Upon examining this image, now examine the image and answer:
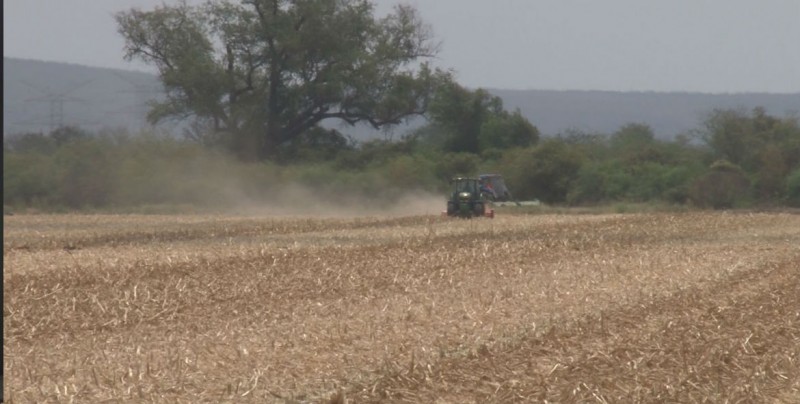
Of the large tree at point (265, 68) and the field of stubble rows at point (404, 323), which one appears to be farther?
the large tree at point (265, 68)

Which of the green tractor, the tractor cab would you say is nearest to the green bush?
the tractor cab

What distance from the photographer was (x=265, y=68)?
217ft

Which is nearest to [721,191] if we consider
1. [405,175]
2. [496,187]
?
[496,187]

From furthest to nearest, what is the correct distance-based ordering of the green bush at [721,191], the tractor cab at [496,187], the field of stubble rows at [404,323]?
1. the green bush at [721,191]
2. the tractor cab at [496,187]
3. the field of stubble rows at [404,323]

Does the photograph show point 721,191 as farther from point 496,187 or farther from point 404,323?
point 404,323

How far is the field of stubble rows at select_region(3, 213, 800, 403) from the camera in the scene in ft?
29.3

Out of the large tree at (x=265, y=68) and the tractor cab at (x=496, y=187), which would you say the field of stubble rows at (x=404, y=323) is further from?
the large tree at (x=265, y=68)

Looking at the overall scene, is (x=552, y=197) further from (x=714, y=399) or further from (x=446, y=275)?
(x=714, y=399)

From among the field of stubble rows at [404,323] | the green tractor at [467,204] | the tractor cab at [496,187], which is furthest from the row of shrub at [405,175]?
the field of stubble rows at [404,323]

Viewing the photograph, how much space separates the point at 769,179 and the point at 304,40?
24.9 m

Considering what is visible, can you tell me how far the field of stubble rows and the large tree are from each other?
135ft

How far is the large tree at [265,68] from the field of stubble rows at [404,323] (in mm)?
41188

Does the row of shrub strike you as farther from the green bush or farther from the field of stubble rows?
the field of stubble rows

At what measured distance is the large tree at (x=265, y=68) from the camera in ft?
212
